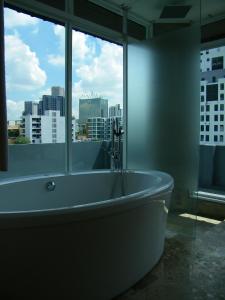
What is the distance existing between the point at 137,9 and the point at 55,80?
1348 mm

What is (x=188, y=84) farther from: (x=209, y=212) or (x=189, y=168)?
(x=209, y=212)

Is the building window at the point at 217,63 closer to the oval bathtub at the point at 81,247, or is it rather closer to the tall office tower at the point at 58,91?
the tall office tower at the point at 58,91

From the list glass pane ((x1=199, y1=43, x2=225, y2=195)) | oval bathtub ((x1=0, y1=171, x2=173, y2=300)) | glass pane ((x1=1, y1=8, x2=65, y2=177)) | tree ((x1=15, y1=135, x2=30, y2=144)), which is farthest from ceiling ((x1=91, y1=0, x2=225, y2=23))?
oval bathtub ((x1=0, y1=171, x2=173, y2=300))

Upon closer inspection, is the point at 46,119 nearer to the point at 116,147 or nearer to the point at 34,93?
the point at 34,93

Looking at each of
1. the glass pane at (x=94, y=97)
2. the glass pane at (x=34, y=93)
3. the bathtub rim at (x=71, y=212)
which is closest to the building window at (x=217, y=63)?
the glass pane at (x=94, y=97)

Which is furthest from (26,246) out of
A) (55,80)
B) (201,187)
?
(201,187)

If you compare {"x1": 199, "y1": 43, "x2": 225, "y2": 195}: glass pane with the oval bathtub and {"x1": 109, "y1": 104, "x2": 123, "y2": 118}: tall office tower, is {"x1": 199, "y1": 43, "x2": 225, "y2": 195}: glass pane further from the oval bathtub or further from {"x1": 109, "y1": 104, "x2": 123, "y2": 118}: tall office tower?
the oval bathtub

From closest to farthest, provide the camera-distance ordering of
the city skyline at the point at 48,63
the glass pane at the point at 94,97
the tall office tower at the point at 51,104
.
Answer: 1. the city skyline at the point at 48,63
2. the tall office tower at the point at 51,104
3. the glass pane at the point at 94,97

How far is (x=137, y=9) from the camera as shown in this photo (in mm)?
3283

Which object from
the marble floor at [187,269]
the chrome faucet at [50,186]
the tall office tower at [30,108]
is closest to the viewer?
the marble floor at [187,269]

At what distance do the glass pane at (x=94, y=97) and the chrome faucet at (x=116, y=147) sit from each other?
273mm

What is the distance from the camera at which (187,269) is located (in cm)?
192

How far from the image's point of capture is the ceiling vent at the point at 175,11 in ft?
9.67

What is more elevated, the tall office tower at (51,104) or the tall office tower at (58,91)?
the tall office tower at (58,91)
